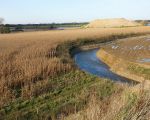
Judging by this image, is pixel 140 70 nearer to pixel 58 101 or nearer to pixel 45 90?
pixel 45 90

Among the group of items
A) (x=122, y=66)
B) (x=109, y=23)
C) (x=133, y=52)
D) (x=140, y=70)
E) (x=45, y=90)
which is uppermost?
(x=45, y=90)

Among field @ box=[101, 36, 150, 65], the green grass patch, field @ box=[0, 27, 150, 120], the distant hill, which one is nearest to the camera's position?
the green grass patch

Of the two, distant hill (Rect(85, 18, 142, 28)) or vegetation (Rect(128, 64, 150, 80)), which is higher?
vegetation (Rect(128, 64, 150, 80))

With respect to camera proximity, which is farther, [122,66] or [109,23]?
[109,23]

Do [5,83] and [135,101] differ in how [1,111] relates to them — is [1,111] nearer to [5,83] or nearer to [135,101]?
[5,83]

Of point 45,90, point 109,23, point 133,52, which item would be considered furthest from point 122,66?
point 109,23

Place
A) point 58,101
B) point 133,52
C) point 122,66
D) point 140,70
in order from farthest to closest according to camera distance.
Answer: point 133,52, point 122,66, point 140,70, point 58,101

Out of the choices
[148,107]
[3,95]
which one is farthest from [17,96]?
[148,107]

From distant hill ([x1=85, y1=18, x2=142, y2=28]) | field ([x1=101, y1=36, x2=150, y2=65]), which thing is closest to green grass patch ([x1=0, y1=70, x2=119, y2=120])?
field ([x1=101, y1=36, x2=150, y2=65])

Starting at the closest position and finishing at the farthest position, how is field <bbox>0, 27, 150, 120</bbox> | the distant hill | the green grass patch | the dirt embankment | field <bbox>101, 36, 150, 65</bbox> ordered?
the green grass patch
field <bbox>0, 27, 150, 120</bbox>
the dirt embankment
field <bbox>101, 36, 150, 65</bbox>
the distant hill

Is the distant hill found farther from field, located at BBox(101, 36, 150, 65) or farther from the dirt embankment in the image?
the dirt embankment

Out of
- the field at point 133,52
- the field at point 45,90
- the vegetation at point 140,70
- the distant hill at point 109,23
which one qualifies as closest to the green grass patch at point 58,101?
the field at point 45,90

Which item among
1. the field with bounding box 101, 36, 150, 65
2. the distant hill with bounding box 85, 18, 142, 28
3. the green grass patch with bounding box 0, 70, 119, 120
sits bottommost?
the distant hill with bounding box 85, 18, 142, 28

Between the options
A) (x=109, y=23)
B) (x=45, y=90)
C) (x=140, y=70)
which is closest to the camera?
(x=45, y=90)
